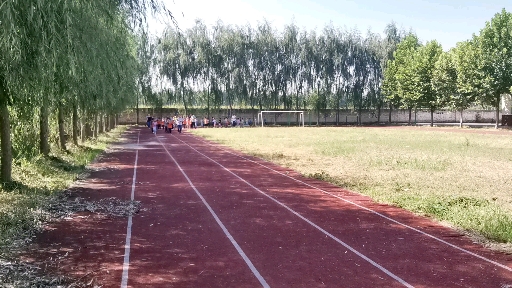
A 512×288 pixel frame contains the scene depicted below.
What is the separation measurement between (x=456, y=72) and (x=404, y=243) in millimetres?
43686

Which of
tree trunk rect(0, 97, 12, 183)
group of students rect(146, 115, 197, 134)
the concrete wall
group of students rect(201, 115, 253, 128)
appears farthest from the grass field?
the concrete wall

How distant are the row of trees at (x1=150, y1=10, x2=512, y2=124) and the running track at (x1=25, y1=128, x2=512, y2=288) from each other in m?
41.8

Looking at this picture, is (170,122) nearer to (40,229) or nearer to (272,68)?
(272,68)

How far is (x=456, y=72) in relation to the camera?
46.2 metres

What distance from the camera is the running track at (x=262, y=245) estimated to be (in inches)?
213

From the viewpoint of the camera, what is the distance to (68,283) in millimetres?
5066

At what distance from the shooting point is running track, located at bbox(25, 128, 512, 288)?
5.40m

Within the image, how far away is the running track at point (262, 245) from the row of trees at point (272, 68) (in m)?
45.1

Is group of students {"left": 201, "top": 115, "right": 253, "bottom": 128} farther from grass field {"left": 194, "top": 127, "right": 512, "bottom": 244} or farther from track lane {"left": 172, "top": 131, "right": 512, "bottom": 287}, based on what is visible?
track lane {"left": 172, "top": 131, "right": 512, "bottom": 287}

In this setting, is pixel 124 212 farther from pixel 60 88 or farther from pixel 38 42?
pixel 38 42

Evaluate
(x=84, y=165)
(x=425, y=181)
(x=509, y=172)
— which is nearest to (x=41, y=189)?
(x=84, y=165)

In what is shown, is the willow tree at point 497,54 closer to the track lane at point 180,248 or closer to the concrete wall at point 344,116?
the concrete wall at point 344,116

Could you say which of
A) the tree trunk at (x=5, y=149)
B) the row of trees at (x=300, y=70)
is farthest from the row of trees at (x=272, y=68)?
the tree trunk at (x=5, y=149)

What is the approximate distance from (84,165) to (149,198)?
5.87 meters
